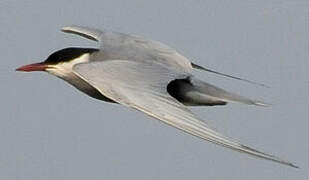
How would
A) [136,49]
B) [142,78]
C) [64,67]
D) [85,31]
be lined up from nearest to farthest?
[142,78], [64,67], [136,49], [85,31]

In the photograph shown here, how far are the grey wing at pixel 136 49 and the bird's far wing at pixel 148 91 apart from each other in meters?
0.50

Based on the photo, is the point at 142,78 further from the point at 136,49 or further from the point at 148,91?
the point at 136,49

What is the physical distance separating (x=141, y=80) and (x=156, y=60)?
1490 millimetres

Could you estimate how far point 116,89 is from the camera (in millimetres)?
5777

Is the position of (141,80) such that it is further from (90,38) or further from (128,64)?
(90,38)

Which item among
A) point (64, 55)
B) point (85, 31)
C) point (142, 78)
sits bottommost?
point (85, 31)

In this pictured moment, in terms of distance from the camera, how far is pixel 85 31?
9156 mm

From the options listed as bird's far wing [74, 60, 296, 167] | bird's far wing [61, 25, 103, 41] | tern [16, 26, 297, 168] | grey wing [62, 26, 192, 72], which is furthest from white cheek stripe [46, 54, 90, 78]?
bird's far wing [61, 25, 103, 41]

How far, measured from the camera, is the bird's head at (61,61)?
7.64 meters

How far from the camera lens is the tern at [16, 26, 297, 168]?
16.8 ft

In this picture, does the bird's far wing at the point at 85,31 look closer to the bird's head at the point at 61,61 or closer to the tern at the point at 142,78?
the tern at the point at 142,78

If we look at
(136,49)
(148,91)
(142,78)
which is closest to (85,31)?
(136,49)

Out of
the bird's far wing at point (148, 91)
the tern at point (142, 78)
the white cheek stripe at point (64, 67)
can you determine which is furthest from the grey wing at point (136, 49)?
the bird's far wing at point (148, 91)

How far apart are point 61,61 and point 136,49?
2.40 feet
